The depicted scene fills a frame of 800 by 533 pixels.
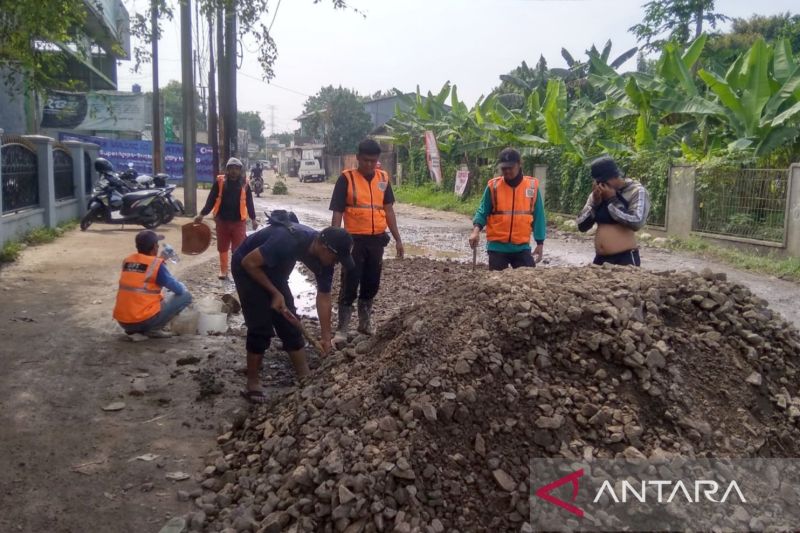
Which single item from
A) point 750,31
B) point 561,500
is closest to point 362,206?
point 561,500

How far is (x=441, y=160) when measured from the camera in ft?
84.6

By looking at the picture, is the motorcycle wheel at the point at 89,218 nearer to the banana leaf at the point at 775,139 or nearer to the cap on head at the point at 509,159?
the cap on head at the point at 509,159

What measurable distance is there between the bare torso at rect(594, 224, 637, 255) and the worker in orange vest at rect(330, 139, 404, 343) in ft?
5.79

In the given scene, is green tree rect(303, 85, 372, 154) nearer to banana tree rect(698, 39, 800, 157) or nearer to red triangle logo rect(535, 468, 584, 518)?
banana tree rect(698, 39, 800, 157)

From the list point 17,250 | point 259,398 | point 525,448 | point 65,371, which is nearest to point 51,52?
point 17,250

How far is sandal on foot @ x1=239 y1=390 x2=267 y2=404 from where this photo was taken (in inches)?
187

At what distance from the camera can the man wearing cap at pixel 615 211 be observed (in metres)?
5.15

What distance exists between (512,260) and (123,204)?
10.7 meters

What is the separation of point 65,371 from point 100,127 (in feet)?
→ 74.5

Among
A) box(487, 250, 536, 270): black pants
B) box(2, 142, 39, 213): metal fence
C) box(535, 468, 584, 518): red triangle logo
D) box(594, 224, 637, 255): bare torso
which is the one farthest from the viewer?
box(2, 142, 39, 213): metal fence

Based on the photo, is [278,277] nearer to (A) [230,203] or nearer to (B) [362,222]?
(B) [362,222]

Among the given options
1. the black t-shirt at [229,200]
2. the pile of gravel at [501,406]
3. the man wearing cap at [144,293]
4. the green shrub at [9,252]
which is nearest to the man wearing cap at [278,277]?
the pile of gravel at [501,406]

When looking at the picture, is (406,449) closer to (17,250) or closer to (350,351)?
(350,351)

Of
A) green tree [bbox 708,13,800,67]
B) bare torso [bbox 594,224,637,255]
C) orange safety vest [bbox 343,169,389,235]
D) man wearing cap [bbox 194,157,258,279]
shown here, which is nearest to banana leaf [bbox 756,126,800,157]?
bare torso [bbox 594,224,637,255]
